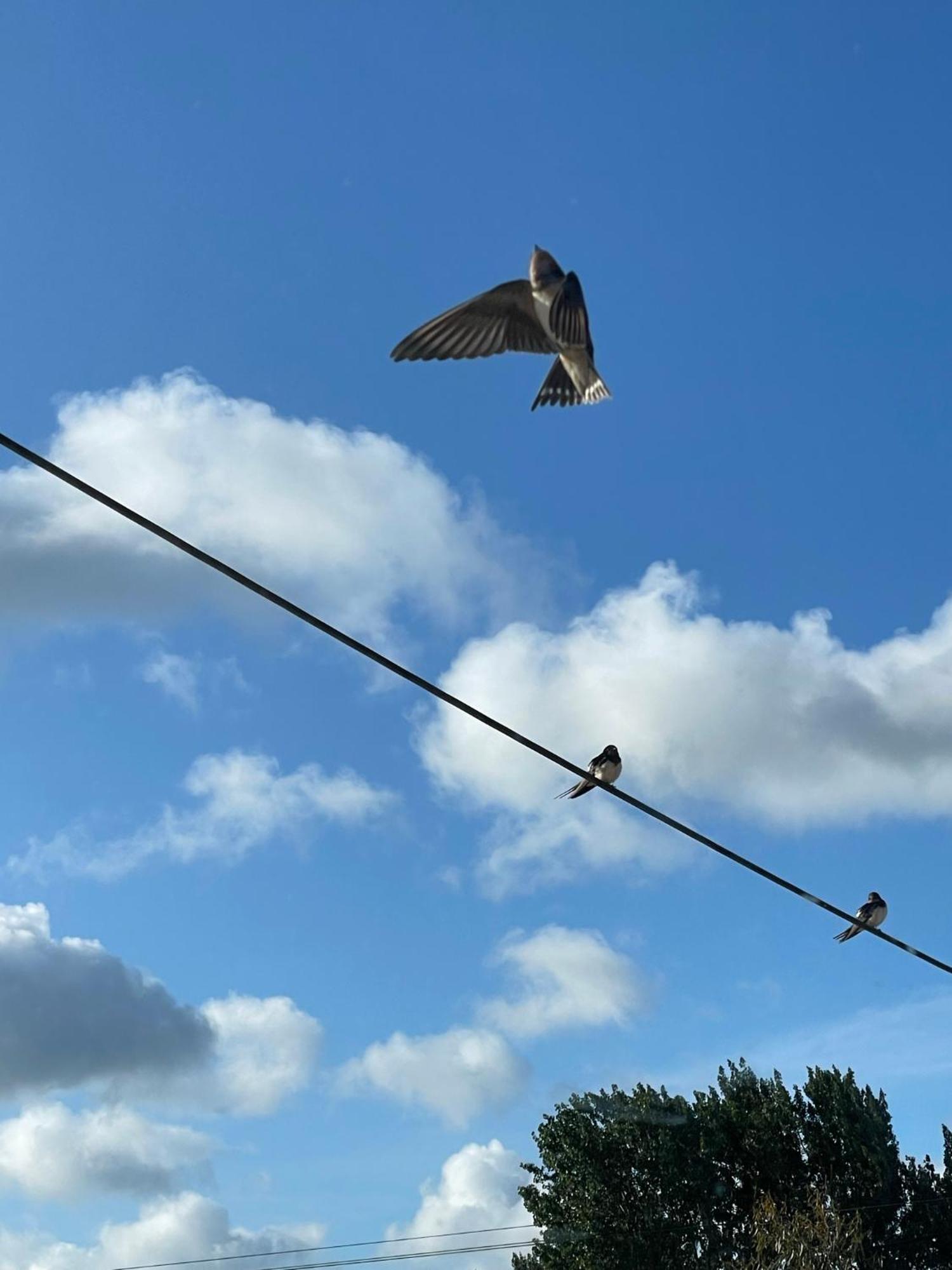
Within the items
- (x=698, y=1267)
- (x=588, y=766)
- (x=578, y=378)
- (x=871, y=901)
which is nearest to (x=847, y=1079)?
(x=698, y=1267)

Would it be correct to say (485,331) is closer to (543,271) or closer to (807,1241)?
(543,271)

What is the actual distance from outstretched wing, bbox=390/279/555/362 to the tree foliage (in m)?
33.6

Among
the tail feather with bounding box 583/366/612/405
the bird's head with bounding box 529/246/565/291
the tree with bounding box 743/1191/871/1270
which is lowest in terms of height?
the tree with bounding box 743/1191/871/1270

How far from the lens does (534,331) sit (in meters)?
7.63

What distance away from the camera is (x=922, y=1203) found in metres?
38.6

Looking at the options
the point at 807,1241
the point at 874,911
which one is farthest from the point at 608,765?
the point at 807,1241

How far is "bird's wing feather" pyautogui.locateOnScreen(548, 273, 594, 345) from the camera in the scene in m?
6.88

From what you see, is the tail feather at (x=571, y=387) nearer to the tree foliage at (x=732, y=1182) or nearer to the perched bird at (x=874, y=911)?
the perched bird at (x=874, y=911)

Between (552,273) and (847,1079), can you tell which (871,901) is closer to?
(552,273)

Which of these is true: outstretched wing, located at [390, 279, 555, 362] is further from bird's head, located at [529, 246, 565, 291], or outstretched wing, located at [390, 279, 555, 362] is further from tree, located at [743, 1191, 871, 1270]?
tree, located at [743, 1191, 871, 1270]

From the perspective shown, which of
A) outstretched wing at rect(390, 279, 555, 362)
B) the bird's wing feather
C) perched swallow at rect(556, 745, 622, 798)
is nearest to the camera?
the bird's wing feather

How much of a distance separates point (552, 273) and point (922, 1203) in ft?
125

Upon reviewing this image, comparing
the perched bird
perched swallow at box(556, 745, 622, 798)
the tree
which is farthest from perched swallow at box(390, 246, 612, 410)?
the tree

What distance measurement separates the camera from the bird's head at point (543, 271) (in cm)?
725
